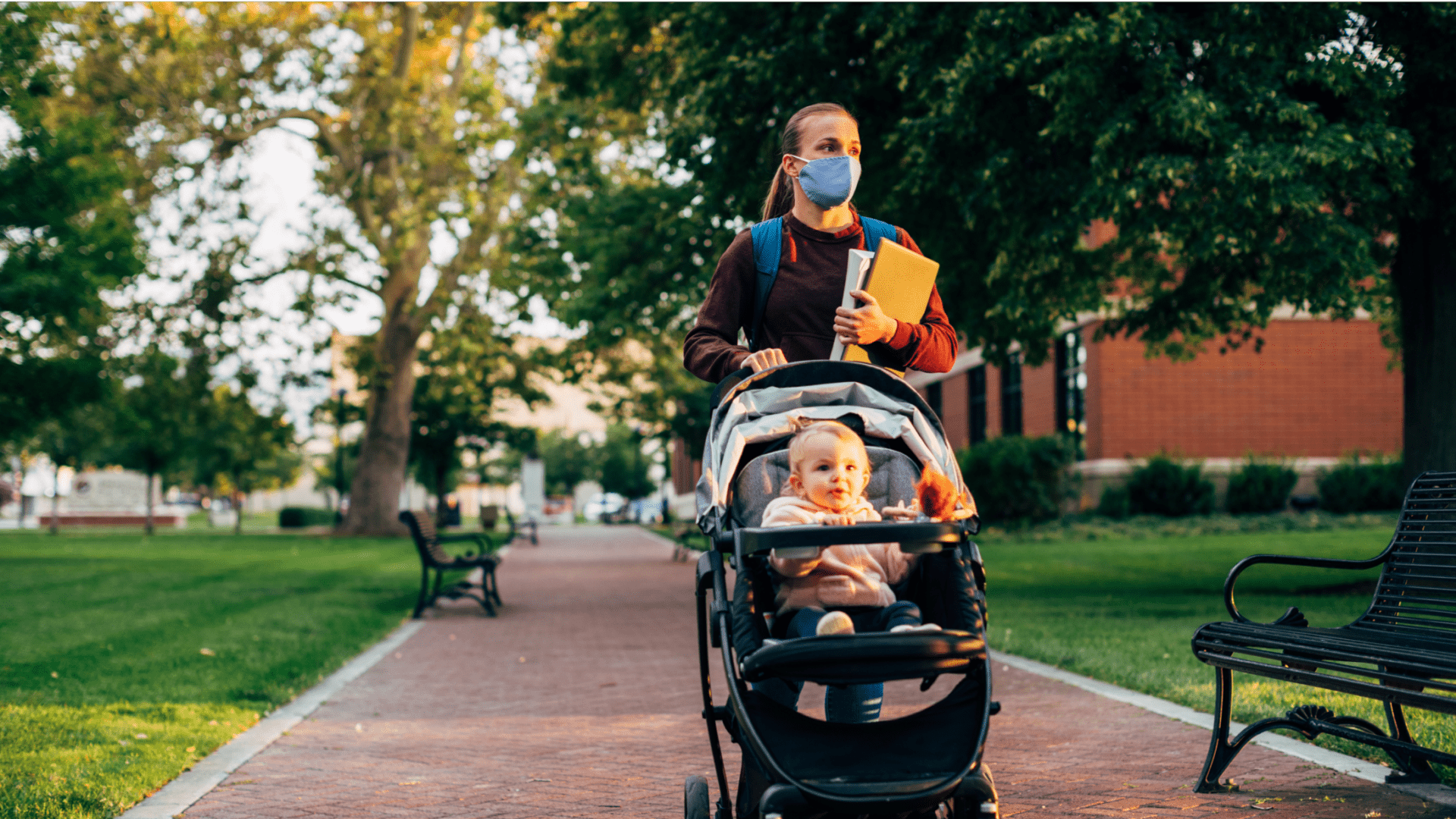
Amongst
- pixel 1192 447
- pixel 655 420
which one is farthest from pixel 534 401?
pixel 1192 447

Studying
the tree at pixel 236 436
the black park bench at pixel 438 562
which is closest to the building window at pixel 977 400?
the tree at pixel 236 436

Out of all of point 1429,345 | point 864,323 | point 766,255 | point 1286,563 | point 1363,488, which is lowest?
point 1286,563

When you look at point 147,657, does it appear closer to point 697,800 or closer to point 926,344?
point 697,800

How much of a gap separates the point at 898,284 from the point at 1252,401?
84.2ft

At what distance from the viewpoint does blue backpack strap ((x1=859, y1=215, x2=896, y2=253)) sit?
372 centimetres

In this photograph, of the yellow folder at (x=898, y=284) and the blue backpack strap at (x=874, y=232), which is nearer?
the yellow folder at (x=898, y=284)

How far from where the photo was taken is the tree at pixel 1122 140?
30.1 ft

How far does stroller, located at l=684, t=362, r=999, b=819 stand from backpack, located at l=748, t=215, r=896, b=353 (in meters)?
0.34

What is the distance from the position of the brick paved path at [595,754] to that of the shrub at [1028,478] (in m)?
17.6

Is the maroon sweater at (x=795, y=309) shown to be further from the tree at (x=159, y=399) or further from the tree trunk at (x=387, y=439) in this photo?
the tree trunk at (x=387, y=439)

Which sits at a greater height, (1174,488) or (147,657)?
(1174,488)

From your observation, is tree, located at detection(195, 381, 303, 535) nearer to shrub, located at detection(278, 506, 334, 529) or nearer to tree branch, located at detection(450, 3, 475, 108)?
shrub, located at detection(278, 506, 334, 529)

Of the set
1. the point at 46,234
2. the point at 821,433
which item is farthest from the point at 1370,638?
the point at 46,234

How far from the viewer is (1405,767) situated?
14.8 ft
